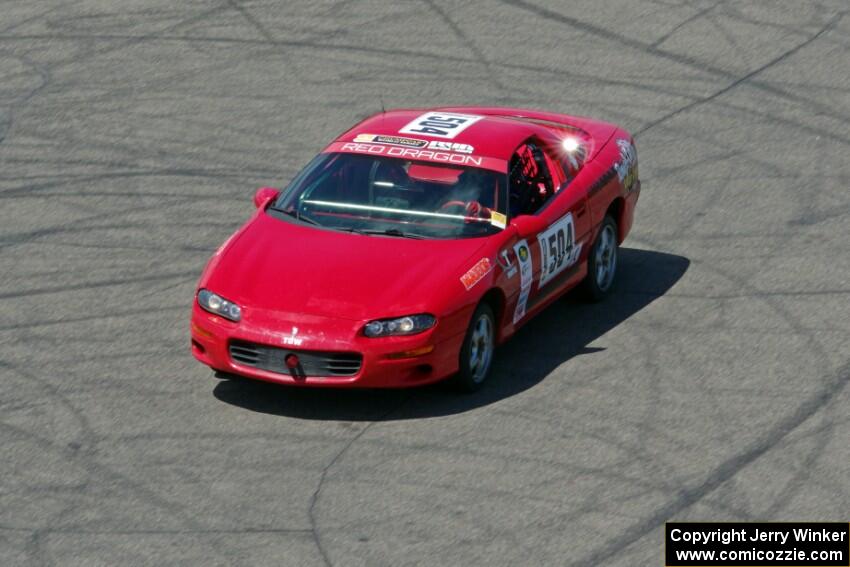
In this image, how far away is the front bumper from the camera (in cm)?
943

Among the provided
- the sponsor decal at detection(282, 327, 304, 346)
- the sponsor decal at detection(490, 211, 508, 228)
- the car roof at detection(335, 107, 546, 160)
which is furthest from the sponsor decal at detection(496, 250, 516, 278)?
the sponsor decal at detection(282, 327, 304, 346)

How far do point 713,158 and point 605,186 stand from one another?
116 inches

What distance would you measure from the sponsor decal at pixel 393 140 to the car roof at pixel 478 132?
43mm

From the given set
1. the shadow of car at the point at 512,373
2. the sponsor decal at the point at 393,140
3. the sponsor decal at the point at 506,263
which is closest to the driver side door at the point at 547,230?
the sponsor decal at the point at 506,263

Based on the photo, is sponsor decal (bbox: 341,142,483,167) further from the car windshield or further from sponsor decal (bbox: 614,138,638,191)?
sponsor decal (bbox: 614,138,638,191)

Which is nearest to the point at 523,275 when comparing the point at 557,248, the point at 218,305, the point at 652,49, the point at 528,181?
the point at 557,248

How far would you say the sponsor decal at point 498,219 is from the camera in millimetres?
10430

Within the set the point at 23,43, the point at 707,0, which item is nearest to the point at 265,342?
the point at 23,43

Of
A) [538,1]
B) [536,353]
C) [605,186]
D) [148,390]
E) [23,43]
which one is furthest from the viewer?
[538,1]

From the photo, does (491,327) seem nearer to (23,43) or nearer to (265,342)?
(265,342)

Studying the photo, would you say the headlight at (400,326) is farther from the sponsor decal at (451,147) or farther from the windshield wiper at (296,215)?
the sponsor decal at (451,147)

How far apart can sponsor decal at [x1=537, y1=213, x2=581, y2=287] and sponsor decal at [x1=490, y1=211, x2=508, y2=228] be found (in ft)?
1.03

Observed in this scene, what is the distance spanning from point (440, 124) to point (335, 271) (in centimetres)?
187

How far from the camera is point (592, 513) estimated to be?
8438 mm
